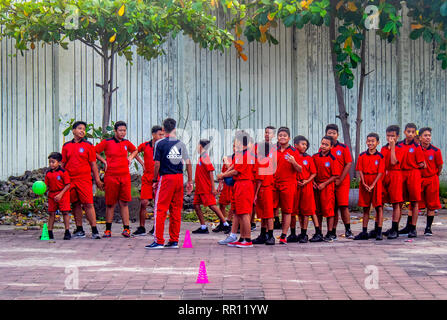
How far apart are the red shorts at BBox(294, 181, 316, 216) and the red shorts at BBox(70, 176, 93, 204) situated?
325 centimetres

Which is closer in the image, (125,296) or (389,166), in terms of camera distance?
(125,296)

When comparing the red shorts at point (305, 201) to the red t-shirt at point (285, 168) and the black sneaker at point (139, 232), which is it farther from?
the black sneaker at point (139, 232)

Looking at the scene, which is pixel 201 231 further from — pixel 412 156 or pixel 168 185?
pixel 412 156

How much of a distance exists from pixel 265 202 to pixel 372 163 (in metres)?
1.90

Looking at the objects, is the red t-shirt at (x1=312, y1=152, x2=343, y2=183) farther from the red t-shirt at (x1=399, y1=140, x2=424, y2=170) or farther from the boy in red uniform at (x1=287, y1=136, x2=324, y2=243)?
the red t-shirt at (x1=399, y1=140, x2=424, y2=170)

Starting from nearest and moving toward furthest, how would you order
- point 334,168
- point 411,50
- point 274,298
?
point 274,298 < point 334,168 < point 411,50

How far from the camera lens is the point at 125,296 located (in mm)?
6906

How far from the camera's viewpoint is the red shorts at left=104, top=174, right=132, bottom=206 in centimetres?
1151

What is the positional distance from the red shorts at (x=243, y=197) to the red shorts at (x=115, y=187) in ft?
6.70

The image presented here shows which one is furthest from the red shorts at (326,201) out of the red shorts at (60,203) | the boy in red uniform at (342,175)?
the red shorts at (60,203)

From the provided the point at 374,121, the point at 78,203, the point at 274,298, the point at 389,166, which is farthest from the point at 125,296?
the point at 374,121

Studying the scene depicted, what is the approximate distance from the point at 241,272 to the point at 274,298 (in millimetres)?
1475

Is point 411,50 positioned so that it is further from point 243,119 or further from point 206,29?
point 206,29

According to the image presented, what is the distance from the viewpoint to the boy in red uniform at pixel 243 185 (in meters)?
10.4
